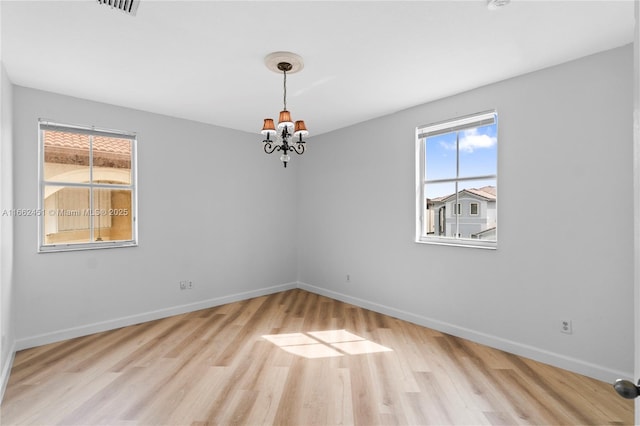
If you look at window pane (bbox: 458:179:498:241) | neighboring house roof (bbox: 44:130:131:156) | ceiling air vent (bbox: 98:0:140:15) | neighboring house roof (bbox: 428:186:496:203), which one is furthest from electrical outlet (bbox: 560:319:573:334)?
neighboring house roof (bbox: 44:130:131:156)

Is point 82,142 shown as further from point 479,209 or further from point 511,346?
point 511,346

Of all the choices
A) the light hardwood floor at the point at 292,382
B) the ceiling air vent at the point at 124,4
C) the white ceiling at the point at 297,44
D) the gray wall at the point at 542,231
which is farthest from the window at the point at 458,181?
the ceiling air vent at the point at 124,4

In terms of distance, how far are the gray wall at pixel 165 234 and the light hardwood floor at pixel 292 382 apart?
414mm

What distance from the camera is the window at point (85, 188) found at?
3529 millimetres

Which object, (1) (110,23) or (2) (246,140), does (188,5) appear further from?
(2) (246,140)

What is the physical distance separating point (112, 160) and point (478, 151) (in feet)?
14.4

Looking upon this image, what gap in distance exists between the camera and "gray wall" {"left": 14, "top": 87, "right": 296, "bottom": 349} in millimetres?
3375

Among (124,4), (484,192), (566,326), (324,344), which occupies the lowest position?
(324,344)

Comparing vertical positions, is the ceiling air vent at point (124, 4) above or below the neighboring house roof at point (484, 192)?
above

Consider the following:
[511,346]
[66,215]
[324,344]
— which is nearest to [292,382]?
[324,344]

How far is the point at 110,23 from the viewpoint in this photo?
87.7 inches

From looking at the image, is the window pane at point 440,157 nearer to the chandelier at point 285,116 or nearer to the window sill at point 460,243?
the window sill at point 460,243

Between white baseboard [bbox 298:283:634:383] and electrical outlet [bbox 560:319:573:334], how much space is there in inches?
8.9

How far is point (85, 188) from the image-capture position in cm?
378
